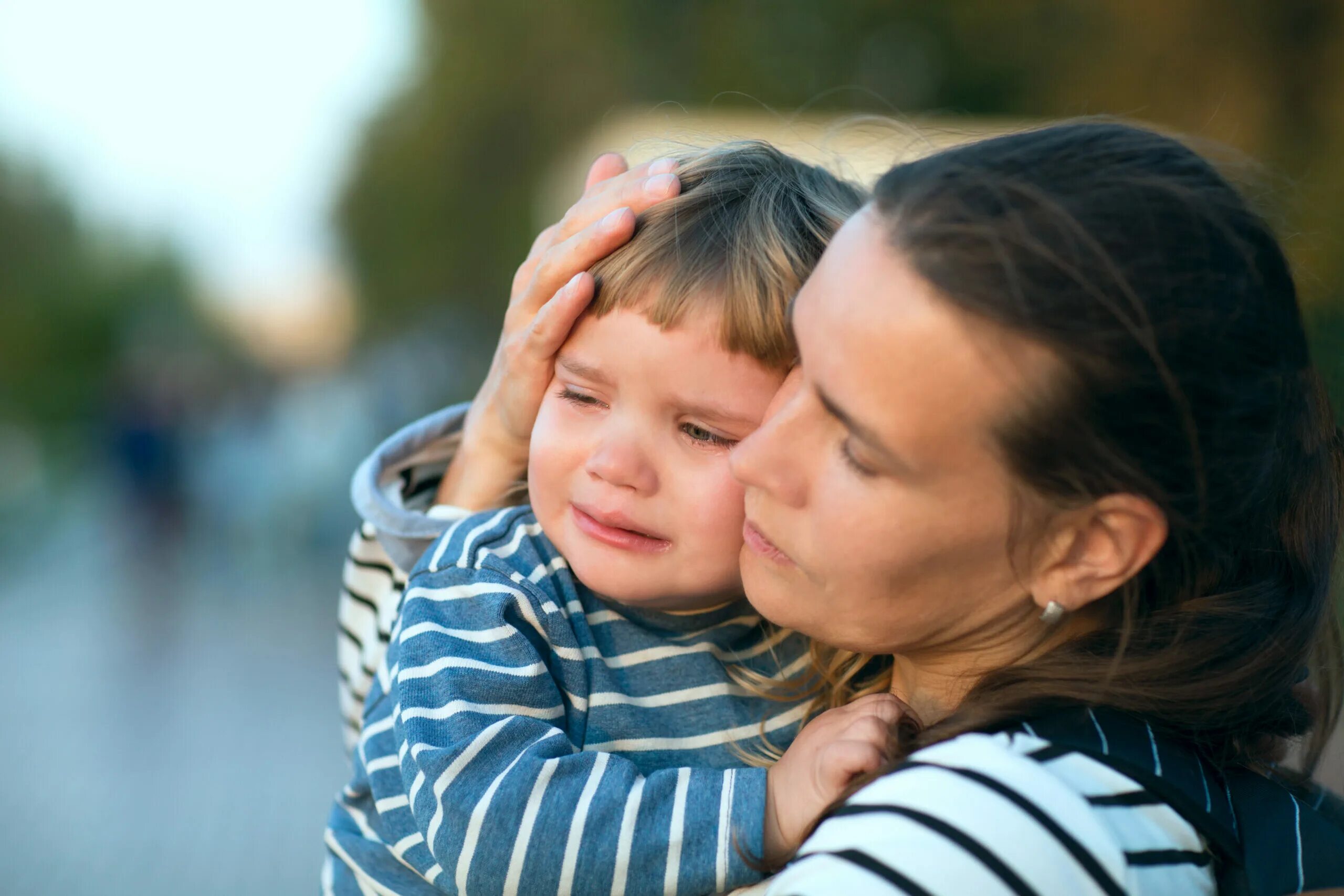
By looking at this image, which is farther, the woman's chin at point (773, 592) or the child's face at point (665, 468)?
the child's face at point (665, 468)

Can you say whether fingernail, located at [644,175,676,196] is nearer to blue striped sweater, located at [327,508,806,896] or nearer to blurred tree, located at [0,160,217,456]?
blue striped sweater, located at [327,508,806,896]

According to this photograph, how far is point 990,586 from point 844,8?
14882 mm

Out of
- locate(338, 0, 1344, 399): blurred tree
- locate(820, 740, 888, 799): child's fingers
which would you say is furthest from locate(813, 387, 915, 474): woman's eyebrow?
locate(338, 0, 1344, 399): blurred tree

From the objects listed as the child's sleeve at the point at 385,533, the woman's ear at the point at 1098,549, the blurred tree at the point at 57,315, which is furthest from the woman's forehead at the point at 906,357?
the blurred tree at the point at 57,315

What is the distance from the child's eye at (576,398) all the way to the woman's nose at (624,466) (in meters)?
0.11

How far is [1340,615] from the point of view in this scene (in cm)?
198

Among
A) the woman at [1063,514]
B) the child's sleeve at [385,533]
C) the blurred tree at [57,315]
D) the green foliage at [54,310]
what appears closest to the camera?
the woman at [1063,514]

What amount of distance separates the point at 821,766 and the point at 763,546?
0.30 metres

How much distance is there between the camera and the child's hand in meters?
1.44

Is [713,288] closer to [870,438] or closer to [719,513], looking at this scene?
[719,513]

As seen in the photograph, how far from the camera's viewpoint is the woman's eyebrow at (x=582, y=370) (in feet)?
6.00

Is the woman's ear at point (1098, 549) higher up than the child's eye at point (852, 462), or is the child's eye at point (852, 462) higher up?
the child's eye at point (852, 462)

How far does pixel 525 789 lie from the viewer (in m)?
1.51

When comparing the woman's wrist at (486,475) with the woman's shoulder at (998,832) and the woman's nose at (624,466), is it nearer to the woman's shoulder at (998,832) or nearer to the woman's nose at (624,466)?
the woman's nose at (624,466)
